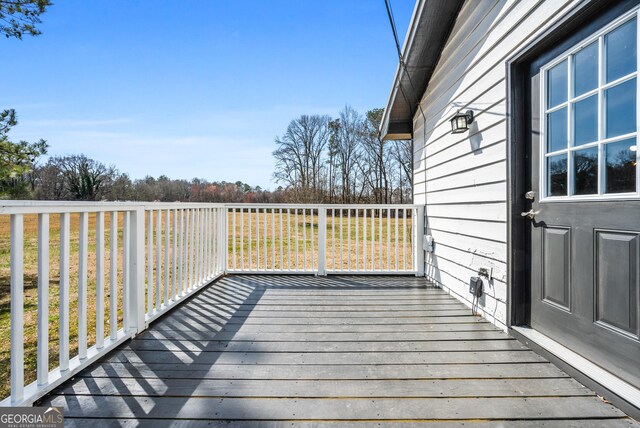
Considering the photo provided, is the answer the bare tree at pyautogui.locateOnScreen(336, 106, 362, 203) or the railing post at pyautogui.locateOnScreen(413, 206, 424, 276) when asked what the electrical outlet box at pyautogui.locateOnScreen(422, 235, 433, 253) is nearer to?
the railing post at pyautogui.locateOnScreen(413, 206, 424, 276)

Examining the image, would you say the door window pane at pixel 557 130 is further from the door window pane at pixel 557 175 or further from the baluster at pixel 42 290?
the baluster at pixel 42 290

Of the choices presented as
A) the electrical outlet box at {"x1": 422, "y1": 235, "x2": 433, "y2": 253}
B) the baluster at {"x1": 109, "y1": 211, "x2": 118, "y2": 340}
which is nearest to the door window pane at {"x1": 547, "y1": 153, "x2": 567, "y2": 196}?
the electrical outlet box at {"x1": 422, "y1": 235, "x2": 433, "y2": 253}

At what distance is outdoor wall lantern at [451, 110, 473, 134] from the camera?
305 cm

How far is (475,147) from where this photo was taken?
2977 millimetres

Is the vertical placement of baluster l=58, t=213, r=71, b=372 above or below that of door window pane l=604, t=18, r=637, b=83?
below

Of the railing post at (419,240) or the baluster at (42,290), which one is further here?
the railing post at (419,240)

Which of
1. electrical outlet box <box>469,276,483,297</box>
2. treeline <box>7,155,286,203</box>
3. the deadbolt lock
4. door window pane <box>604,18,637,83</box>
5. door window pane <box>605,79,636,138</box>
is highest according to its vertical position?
treeline <box>7,155,286,203</box>

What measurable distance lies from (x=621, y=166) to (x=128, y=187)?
23.1 m

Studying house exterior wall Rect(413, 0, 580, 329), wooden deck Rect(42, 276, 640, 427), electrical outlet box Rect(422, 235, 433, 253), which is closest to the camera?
wooden deck Rect(42, 276, 640, 427)

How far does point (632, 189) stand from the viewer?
1.55 meters

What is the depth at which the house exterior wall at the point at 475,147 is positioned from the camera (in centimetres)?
246

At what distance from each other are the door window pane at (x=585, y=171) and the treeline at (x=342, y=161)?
15.0 metres

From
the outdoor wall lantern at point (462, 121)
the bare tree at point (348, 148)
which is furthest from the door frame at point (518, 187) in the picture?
the bare tree at point (348, 148)

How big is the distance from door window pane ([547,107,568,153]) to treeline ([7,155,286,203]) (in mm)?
16329
